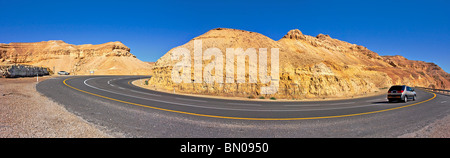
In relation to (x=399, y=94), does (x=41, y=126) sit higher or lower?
lower

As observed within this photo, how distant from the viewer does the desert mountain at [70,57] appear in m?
83.2

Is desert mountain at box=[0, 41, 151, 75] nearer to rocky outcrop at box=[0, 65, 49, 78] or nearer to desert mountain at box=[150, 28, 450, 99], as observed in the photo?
rocky outcrop at box=[0, 65, 49, 78]

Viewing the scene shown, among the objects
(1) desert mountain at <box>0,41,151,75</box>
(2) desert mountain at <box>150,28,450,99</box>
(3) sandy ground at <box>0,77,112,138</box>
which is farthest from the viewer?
(1) desert mountain at <box>0,41,151,75</box>

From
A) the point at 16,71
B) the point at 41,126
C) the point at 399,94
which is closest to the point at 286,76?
the point at 399,94

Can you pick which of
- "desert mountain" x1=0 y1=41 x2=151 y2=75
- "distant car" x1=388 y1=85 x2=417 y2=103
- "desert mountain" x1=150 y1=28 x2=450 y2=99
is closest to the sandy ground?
"desert mountain" x1=150 y1=28 x2=450 y2=99

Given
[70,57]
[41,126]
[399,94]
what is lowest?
[41,126]

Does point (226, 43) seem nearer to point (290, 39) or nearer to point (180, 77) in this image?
point (180, 77)

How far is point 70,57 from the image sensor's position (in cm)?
→ 9012

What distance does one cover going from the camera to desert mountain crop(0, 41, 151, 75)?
8325 cm

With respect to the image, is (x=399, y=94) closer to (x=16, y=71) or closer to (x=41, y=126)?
(x=41, y=126)

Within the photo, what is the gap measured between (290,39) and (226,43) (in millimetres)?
17735

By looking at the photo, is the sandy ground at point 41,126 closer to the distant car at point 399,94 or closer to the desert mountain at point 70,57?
the distant car at point 399,94

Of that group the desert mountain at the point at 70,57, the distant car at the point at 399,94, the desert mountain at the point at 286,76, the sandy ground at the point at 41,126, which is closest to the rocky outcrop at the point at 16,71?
the desert mountain at the point at 286,76

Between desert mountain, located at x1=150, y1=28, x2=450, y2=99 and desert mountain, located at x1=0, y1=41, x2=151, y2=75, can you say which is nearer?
desert mountain, located at x1=150, y1=28, x2=450, y2=99
